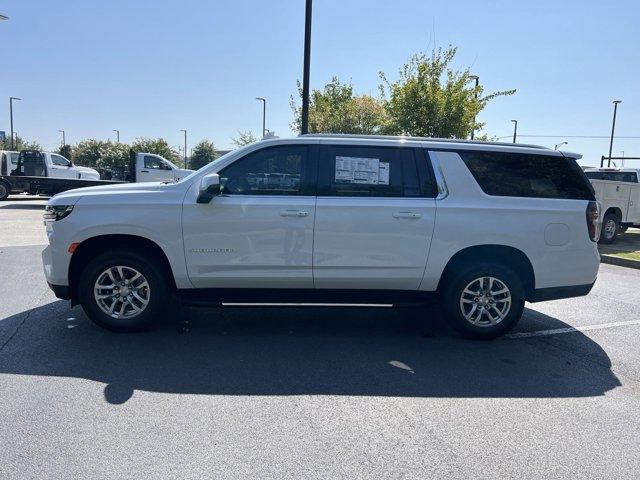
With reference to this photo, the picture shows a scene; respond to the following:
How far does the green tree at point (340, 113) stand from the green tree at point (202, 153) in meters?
41.4

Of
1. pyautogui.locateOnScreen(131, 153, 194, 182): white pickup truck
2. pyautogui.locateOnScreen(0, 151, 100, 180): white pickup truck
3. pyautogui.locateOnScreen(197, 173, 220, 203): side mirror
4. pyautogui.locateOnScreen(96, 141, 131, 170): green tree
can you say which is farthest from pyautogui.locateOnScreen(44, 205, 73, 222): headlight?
pyautogui.locateOnScreen(96, 141, 131, 170): green tree

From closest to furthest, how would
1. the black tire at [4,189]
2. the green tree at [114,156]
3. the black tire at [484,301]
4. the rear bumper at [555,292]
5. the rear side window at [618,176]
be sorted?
the black tire at [484,301] → the rear bumper at [555,292] → the rear side window at [618,176] → the black tire at [4,189] → the green tree at [114,156]

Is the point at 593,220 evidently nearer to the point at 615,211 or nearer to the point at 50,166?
the point at 615,211

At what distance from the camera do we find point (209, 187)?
476 centimetres

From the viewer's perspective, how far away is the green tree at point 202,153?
2597 inches

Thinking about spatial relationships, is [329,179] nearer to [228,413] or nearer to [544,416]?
[228,413]

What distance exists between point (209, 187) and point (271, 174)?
62 centimetres

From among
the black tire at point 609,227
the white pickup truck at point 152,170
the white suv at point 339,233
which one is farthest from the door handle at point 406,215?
the white pickup truck at point 152,170

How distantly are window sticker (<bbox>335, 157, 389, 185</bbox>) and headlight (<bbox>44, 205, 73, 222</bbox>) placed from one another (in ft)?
8.48

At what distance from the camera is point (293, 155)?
5.00 meters

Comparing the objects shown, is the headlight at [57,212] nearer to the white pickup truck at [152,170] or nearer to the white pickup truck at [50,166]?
the white pickup truck at [152,170]

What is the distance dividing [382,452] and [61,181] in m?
20.1

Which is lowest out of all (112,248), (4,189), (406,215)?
(4,189)

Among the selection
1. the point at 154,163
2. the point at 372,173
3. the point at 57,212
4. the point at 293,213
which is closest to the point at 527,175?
the point at 372,173
